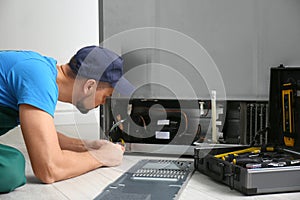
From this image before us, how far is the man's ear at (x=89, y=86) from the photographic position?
1562 mm

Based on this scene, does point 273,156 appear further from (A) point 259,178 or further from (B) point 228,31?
(B) point 228,31

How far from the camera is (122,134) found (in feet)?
6.46

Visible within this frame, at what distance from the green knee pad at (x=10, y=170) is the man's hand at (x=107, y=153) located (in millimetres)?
334

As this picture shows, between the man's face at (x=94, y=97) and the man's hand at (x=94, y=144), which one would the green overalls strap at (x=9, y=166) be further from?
the man's hand at (x=94, y=144)

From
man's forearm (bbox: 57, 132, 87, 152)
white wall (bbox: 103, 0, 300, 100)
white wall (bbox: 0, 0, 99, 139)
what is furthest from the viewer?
white wall (bbox: 0, 0, 99, 139)

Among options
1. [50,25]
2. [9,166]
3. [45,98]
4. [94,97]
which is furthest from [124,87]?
[50,25]

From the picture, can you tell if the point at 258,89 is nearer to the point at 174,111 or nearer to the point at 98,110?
the point at 174,111

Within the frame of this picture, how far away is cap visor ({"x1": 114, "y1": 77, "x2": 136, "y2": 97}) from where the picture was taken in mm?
1618

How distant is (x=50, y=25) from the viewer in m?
2.92

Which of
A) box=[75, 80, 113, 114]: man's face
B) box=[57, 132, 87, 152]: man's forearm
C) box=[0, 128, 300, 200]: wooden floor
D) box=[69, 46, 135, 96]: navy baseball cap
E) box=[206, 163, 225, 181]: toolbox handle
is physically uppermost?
box=[69, 46, 135, 96]: navy baseball cap

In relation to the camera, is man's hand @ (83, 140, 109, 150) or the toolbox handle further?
man's hand @ (83, 140, 109, 150)

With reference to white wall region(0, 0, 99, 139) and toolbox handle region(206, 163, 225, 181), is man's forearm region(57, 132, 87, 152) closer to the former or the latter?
toolbox handle region(206, 163, 225, 181)

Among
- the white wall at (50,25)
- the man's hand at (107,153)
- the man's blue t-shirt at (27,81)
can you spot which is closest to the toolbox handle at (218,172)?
the man's hand at (107,153)

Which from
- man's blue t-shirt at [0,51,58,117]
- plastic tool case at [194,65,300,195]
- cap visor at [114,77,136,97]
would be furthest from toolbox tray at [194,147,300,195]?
man's blue t-shirt at [0,51,58,117]
